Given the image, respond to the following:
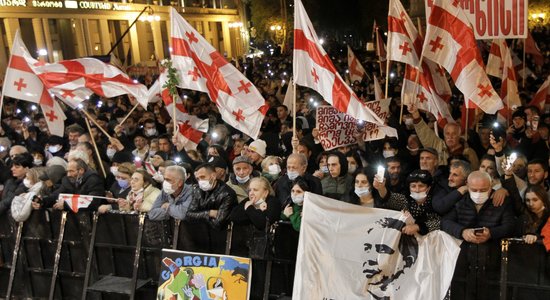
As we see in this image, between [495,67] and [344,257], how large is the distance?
6563mm

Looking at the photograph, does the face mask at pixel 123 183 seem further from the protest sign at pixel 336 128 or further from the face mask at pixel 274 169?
the protest sign at pixel 336 128

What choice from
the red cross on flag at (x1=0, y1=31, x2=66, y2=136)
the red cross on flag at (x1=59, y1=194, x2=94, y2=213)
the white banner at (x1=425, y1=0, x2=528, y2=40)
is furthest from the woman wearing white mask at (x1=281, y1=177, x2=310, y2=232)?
the red cross on flag at (x1=0, y1=31, x2=66, y2=136)

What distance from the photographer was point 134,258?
654 centimetres

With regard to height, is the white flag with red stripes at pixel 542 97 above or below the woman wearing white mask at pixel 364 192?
above

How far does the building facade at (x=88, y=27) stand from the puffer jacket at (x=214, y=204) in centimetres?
2451

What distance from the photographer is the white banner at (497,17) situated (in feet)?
26.6

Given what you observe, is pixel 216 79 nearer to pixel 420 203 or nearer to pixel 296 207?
pixel 296 207

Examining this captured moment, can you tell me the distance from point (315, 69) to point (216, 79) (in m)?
1.58

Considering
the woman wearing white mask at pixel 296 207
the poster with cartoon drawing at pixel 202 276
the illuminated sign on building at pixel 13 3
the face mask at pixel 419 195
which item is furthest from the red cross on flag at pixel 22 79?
the illuminated sign on building at pixel 13 3

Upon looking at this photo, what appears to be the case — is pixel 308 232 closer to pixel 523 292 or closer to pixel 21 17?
pixel 523 292

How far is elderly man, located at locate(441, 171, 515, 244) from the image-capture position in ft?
16.5

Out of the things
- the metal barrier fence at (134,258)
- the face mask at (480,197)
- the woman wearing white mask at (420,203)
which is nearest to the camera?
the metal barrier fence at (134,258)

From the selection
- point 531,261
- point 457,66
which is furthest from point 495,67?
point 531,261

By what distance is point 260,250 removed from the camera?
5832mm
